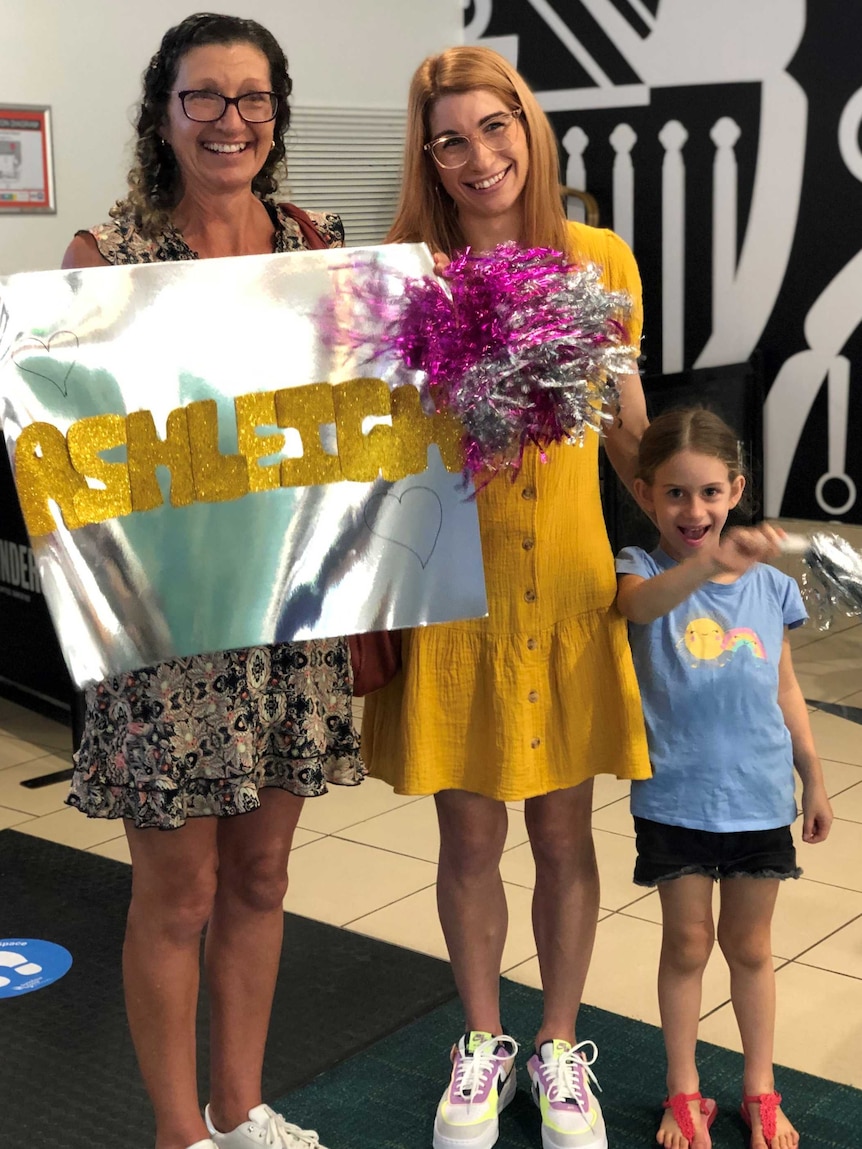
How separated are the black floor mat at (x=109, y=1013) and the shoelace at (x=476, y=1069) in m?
0.37

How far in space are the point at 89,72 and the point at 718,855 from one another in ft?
15.4

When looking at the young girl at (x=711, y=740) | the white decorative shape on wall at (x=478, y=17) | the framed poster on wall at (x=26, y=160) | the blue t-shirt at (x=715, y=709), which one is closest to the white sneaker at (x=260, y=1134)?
the young girl at (x=711, y=740)

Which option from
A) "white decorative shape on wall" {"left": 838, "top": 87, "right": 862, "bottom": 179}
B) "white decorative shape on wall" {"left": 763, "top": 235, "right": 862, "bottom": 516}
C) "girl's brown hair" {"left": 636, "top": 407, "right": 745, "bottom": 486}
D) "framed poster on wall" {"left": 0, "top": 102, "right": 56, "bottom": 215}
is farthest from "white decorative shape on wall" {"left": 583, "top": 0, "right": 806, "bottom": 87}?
"girl's brown hair" {"left": 636, "top": 407, "right": 745, "bottom": 486}

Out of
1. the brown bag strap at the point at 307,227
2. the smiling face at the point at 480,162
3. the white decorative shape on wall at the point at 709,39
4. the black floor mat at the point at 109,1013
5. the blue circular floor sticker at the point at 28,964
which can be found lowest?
the blue circular floor sticker at the point at 28,964

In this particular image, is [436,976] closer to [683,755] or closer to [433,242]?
[683,755]

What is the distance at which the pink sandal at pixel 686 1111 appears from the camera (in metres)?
2.30

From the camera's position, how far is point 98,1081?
8.53 feet

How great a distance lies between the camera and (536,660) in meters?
2.21

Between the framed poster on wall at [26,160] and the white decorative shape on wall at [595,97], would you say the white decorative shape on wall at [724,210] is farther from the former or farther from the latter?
the framed poster on wall at [26,160]

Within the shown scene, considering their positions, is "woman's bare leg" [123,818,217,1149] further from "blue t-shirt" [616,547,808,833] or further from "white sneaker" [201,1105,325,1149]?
"blue t-shirt" [616,547,808,833]

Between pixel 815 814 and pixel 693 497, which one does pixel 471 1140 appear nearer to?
pixel 815 814

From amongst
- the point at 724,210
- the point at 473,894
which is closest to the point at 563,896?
the point at 473,894

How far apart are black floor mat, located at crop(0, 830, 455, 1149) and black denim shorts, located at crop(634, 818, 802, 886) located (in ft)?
2.65

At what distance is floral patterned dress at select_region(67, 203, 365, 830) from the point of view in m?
1.92
